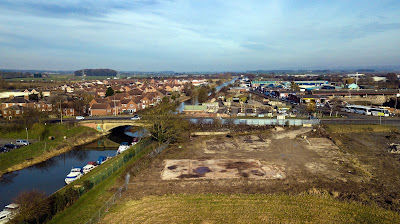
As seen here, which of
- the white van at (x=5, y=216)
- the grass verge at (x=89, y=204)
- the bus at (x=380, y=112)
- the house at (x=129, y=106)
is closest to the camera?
the grass verge at (x=89, y=204)

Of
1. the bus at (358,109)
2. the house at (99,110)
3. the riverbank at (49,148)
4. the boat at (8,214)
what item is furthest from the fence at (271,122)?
the boat at (8,214)

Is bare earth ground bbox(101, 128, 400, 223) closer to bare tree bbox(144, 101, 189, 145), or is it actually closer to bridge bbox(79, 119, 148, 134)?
bare tree bbox(144, 101, 189, 145)

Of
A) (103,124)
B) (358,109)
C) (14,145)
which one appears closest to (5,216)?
(14,145)

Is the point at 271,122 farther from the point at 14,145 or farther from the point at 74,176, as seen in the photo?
the point at 14,145

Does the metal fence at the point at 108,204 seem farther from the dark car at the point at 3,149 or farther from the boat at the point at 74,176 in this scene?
the dark car at the point at 3,149

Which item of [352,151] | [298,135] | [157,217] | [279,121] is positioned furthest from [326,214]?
[279,121]

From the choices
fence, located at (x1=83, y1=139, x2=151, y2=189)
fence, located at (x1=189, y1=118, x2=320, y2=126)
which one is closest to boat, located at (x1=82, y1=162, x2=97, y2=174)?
fence, located at (x1=83, y1=139, x2=151, y2=189)
